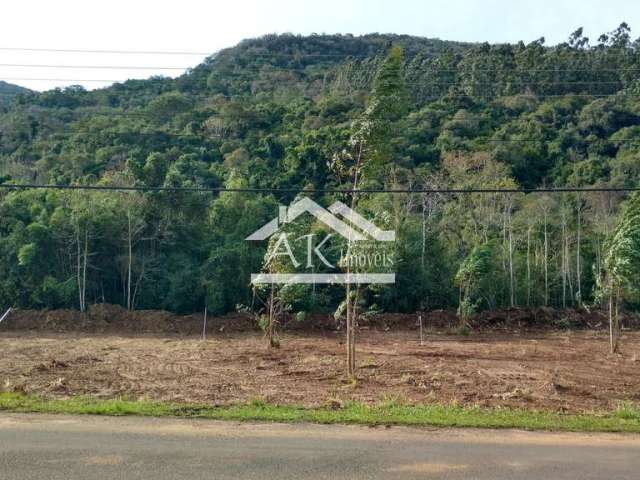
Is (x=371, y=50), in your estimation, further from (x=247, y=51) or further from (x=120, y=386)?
(x=120, y=386)

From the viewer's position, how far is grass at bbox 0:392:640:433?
22.7 ft

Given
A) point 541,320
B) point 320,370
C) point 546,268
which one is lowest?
point 541,320

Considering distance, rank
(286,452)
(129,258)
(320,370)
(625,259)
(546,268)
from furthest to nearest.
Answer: (546,268)
(129,258)
(625,259)
(320,370)
(286,452)

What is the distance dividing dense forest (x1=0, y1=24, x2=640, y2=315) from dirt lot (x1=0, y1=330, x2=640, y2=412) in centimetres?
215

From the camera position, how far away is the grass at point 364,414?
6.92 m

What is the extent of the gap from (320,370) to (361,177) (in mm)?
4234

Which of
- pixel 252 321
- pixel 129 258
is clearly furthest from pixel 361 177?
pixel 129 258

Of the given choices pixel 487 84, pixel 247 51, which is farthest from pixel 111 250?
pixel 247 51

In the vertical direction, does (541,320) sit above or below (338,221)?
below

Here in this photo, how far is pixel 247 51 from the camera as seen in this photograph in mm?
70312

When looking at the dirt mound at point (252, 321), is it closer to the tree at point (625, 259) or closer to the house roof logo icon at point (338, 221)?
the house roof logo icon at point (338, 221)

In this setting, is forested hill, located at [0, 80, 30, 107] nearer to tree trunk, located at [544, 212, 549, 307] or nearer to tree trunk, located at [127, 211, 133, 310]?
tree trunk, located at [127, 211, 133, 310]

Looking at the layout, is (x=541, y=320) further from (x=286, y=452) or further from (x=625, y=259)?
(x=286, y=452)

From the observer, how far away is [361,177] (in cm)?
1076
